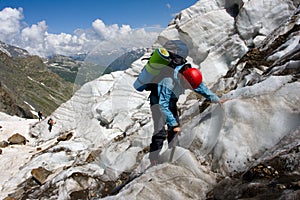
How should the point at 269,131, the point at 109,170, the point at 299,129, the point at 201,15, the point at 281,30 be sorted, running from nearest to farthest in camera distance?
the point at 299,129 < the point at 269,131 < the point at 109,170 < the point at 281,30 < the point at 201,15

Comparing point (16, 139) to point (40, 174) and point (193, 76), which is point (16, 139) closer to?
point (40, 174)

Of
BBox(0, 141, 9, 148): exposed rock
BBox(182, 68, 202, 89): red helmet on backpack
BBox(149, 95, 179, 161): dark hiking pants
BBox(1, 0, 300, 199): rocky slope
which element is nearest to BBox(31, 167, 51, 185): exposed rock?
BBox(1, 0, 300, 199): rocky slope

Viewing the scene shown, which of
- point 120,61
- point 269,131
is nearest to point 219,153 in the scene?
point 269,131

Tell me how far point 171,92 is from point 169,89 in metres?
0.11

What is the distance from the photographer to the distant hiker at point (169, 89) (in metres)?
6.39

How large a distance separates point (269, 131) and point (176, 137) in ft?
7.20

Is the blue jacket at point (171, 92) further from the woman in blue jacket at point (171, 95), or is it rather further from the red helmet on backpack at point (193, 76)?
the red helmet on backpack at point (193, 76)

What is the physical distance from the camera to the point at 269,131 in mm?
6129

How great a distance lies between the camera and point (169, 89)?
22.1ft

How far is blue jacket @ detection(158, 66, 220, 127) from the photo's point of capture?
661cm

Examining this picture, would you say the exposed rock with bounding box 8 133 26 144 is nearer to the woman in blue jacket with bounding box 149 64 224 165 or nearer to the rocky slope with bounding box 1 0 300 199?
the rocky slope with bounding box 1 0 300 199

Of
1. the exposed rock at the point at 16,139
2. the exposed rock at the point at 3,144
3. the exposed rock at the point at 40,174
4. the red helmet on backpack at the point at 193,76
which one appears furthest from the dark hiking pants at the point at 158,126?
the exposed rock at the point at 16,139

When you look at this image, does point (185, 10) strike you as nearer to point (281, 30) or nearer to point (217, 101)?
point (281, 30)

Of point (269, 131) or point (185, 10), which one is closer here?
point (269, 131)
